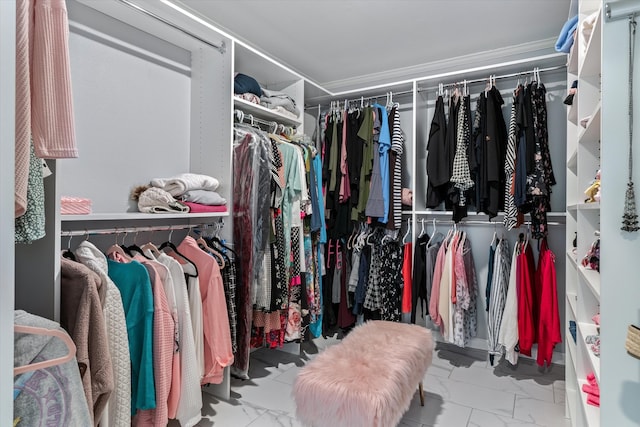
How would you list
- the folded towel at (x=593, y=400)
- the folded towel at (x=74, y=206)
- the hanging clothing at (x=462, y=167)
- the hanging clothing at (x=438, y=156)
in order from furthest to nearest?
the hanging clothing at (x=438, y=156) < the hanging clothing at (x=462, y=167) < the folded towel at (x=74, y=206) < the folded towel at (x=593, y=400)

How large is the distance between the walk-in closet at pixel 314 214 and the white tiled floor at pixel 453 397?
19mm

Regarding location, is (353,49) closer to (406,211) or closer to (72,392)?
(406,211)

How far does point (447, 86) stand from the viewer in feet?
10.5

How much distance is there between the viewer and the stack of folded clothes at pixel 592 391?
1.47m

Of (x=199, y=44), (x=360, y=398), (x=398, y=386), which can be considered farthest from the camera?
(x=199, y=44)

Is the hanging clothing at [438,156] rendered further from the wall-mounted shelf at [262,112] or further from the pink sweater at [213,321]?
the pink sweater at [213,321]

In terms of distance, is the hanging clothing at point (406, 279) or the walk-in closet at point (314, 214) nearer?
the walk-in closet at point (314, 214)

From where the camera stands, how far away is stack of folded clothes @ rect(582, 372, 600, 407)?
57.8 inches

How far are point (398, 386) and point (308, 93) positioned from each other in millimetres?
2624

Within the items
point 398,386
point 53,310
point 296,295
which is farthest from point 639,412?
point 296,295

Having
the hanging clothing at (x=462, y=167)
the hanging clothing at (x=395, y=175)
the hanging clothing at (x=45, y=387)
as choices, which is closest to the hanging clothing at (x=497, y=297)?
the hanging clothing at (x=462, y=167)

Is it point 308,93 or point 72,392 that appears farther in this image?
point 308,93

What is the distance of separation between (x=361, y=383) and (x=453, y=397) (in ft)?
A: 3.74

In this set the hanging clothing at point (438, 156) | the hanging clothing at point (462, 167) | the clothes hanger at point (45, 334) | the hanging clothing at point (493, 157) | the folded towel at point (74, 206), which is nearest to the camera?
the clothes hanger at point (45, 334)
